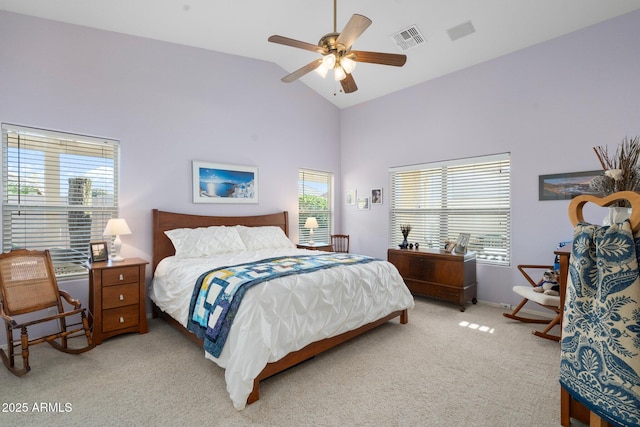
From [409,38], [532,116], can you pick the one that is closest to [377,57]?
[409,38]

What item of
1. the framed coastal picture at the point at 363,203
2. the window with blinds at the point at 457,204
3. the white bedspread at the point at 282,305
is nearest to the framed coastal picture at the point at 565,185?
the window with blinds at the point at 457,204

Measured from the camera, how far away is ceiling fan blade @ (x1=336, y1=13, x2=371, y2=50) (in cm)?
208

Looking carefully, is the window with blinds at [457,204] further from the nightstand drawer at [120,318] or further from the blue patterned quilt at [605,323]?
the nightstand drawer at [120,318]

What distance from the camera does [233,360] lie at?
2078 millimetres

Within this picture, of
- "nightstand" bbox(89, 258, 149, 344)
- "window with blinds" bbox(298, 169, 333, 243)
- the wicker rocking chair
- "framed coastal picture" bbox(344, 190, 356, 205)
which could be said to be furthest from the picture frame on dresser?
the wicker rocking chair

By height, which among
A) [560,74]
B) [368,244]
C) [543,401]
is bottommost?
[543,401]

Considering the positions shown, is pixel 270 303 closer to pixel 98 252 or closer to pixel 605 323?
pixel 605 323

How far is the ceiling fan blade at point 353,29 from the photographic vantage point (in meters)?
2.08

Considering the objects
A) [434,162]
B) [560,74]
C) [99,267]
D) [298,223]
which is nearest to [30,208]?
[99,267]

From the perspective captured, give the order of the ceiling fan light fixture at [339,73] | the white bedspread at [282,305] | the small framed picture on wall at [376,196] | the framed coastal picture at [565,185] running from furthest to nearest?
the small framed picture on wall at [376,196], the framed coastal picture at [565,185], the ceiling fan light fixture at [339,73], the white bedspread at [282,305]

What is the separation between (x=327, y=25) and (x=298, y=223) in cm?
300

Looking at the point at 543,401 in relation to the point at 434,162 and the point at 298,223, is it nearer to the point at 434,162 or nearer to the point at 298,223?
the point at 434,162

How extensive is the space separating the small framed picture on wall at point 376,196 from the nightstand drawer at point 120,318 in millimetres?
3902

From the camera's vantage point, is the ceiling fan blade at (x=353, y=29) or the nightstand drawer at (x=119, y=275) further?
the nightstand drawer at (x=119, y=275)
